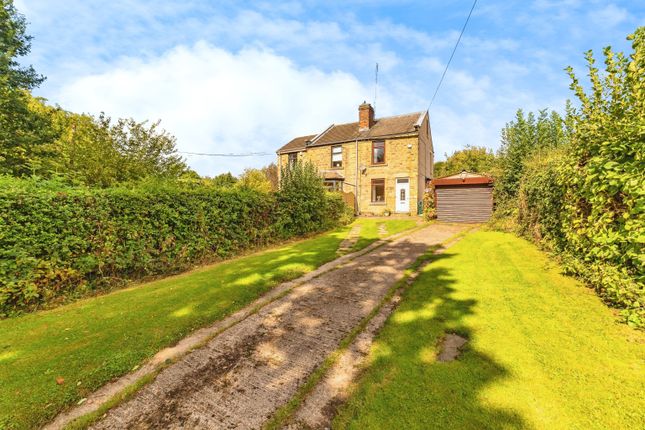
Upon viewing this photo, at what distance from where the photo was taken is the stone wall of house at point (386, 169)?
836 inches

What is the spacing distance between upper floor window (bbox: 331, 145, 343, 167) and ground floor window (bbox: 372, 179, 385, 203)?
11.8 ft

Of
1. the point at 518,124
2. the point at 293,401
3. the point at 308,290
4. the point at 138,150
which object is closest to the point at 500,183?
the point at 518,124

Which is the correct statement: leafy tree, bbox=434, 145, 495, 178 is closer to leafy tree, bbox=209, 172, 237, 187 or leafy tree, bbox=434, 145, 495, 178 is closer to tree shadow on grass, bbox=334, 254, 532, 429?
leafy tree, bbox=209, 172, 237, 187

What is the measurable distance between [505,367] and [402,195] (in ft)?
63.3

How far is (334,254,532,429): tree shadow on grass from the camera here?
98.9 inches

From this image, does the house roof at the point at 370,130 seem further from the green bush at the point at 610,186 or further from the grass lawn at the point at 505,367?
the grass lawn at the point at 505,367

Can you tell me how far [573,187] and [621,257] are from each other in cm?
214

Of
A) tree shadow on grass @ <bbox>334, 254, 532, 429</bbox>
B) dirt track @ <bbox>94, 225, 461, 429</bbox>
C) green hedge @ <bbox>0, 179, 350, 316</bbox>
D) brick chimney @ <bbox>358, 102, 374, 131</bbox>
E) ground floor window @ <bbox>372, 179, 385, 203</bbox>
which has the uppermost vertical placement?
brick chimney @ <bbox>358, 102, 374, 131</bbox>

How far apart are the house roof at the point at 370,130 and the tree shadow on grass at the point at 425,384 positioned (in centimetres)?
1958

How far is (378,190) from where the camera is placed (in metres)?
22.9

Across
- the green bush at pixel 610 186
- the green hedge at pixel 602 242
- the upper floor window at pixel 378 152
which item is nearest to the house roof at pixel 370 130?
the upper floor window at pixel 378 152

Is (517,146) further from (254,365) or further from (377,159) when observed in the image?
(254,365)

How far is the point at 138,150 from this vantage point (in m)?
12.5

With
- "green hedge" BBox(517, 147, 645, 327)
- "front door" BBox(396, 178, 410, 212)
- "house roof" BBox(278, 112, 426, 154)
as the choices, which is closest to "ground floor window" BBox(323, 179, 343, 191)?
"house roof" BBox(278, 112, 426, 154)
